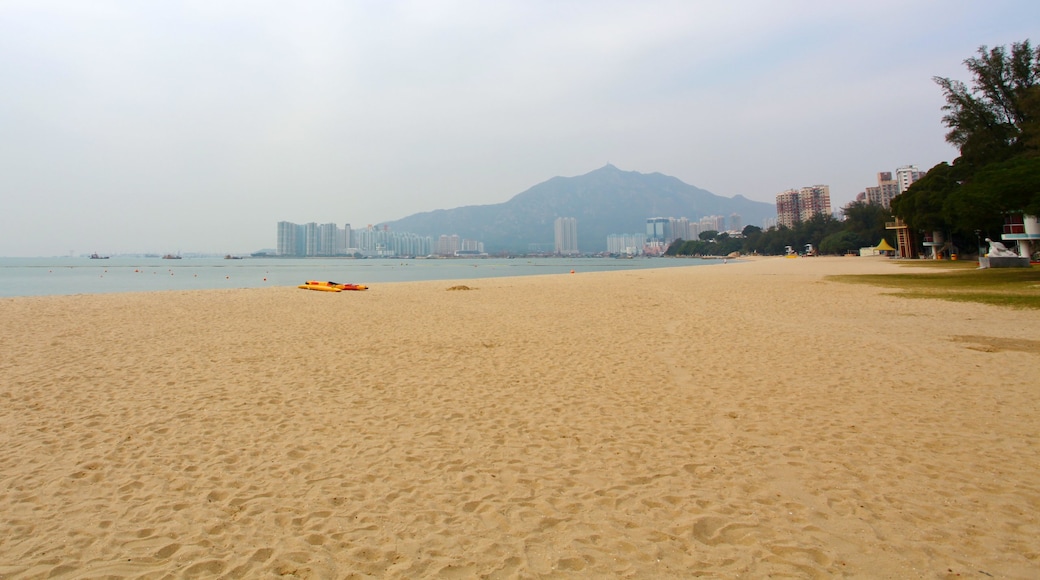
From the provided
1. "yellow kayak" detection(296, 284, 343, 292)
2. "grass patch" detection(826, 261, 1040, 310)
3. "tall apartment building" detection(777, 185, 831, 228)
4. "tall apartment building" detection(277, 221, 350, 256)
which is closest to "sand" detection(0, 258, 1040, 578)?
"grass patch" detection(826, 261, 1040, 310)

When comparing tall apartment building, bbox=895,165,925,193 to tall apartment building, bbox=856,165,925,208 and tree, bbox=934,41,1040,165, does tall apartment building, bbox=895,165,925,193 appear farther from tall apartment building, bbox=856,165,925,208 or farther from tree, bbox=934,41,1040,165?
tree, bbox=934,41,1040,165

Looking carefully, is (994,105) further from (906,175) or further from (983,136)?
(906,175)

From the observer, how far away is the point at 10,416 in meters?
5.74

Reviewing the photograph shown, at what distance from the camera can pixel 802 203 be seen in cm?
17162

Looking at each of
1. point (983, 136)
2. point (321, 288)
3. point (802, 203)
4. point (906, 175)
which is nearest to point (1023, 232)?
point (983, 136)

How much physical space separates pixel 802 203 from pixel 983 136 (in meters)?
146

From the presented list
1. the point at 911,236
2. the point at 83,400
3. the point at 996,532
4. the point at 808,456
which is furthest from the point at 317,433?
the point at 911,236

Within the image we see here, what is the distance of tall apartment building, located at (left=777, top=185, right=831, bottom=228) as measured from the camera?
6649 inches

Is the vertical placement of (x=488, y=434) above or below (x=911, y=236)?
below

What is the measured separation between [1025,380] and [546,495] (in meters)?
6.61

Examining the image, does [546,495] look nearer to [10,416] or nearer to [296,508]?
[296,508]

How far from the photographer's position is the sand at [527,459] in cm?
309

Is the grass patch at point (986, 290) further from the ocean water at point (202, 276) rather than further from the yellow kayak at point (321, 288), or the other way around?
the ocean water at point (202, 276)

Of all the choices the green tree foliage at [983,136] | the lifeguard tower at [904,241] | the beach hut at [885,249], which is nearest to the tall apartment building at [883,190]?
the beach hut at [885,249]
